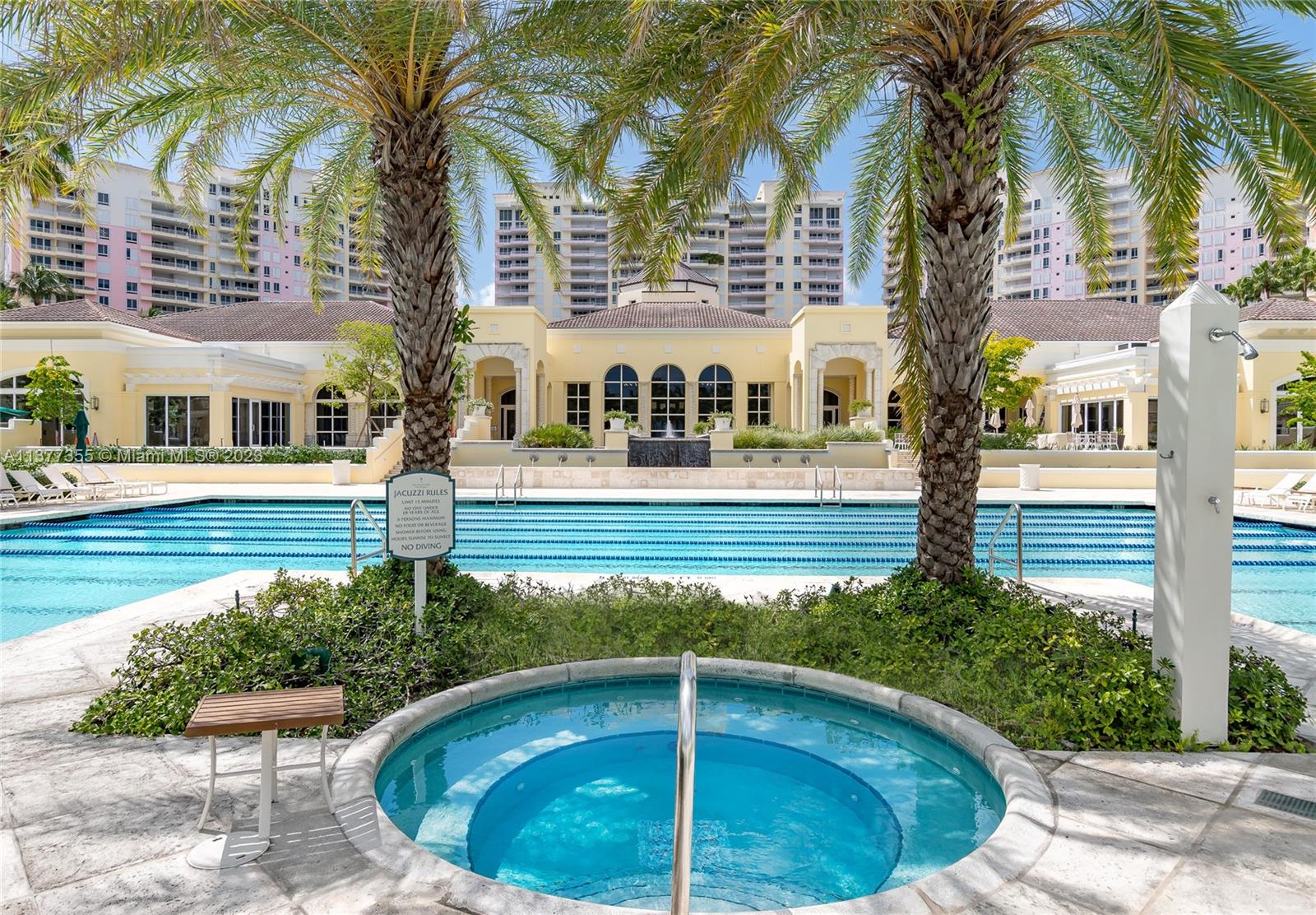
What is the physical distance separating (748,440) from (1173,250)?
58.3ft

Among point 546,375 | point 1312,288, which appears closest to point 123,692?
point 546,375

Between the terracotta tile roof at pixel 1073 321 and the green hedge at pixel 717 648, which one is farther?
the terracotta tile roof at pixel 1073 321

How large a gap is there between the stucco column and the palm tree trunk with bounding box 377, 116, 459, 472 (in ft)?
18.9

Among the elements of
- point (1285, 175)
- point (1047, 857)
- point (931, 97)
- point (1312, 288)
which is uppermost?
point (1312, 288)

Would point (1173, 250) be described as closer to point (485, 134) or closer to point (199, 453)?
point (485, 134)

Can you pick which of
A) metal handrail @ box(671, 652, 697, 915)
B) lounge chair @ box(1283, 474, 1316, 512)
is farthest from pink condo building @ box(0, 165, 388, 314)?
metal handrail @ box(671, 652, 697, 915)

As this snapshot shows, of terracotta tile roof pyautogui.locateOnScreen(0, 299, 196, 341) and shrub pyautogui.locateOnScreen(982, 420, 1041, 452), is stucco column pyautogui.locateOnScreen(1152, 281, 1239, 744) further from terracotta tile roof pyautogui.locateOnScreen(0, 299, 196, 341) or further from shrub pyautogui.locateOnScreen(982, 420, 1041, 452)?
terracotta tile roof pyautogui.locateOnScreen(0, 299, 196, 341)

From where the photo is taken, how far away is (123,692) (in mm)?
4863

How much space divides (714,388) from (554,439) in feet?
31.1

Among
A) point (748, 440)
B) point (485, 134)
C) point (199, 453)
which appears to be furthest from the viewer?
point (748, 440)

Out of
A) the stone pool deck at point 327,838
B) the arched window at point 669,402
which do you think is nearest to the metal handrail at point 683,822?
the stone pool deck at point 327,838

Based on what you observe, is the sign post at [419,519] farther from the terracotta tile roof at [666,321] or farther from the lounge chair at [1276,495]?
the terracotta tile roof at [666,321]

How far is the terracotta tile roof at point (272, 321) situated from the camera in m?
33.5

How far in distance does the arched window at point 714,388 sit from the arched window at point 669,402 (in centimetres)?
76
